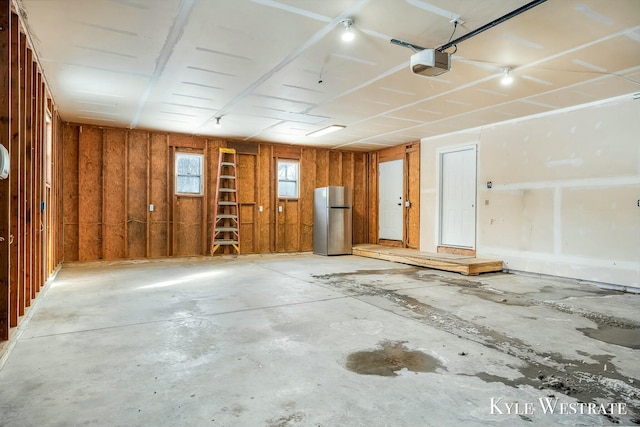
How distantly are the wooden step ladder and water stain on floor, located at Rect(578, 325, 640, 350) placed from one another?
21.2 ft

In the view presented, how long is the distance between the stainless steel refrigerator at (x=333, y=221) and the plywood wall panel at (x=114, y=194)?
4.20m

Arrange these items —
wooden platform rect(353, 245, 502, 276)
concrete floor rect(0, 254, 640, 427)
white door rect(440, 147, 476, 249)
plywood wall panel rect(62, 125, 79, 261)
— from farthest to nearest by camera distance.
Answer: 1. white door rect(440, 147, 476, 249)
2. plywood wall panel rect(62, 125, 79, 261)
3. wooden platform rect(353, 245, 502, 276)
4. concrete floor rect(0, 254, 640, 427)

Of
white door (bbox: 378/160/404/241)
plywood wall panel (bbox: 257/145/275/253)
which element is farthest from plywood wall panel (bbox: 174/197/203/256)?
white door (bbox: 378/160/404/241)

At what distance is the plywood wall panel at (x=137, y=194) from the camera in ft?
24.1

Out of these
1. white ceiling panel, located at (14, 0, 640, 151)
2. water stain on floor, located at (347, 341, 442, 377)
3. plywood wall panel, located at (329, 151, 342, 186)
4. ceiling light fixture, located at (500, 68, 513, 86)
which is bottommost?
water stain on floor, located at (347, 341, 442, 377)

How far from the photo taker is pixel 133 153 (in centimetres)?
739

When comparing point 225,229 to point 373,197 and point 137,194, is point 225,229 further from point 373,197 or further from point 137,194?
point 373,197

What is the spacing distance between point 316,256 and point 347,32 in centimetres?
592

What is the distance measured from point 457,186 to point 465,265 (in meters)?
2.08

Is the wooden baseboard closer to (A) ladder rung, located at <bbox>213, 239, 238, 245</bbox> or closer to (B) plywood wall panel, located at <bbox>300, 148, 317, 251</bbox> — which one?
(B) plywood wall panel, located at <bbox>300, 148, 317, 251</bbox>

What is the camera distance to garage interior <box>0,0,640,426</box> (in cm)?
216

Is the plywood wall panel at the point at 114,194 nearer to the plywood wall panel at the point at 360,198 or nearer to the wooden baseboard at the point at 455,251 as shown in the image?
the plywood wall panel at the point at 360,198

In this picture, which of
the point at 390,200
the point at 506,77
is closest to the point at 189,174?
the point at 390,200

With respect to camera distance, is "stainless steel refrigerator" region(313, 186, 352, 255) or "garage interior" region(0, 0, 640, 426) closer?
"garage interior" region(0, 0, 640, 426)
